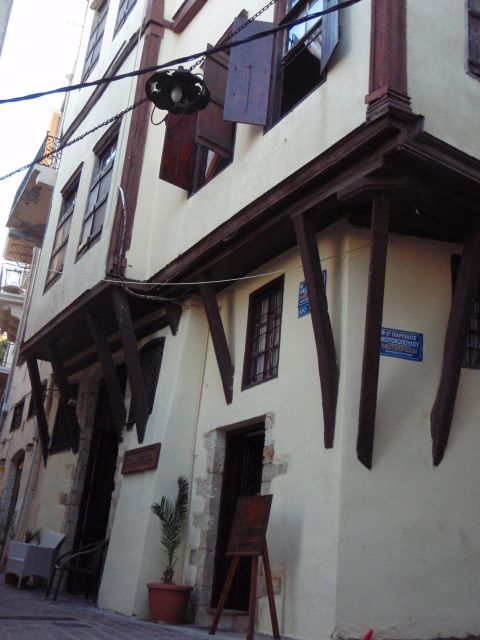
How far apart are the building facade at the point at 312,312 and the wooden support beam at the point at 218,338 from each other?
27 millimetres

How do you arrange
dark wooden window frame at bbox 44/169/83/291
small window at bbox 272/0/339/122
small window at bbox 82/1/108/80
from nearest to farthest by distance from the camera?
small window at bbox 272/0/339/122
dark wooden window frame at bbox 44/169/83/291
small window at bbox 82/1/108/80

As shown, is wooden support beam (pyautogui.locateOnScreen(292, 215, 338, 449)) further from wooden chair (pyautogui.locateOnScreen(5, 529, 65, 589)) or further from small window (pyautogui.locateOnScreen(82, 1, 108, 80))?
small window (pyautogui.locateOnScreen(82, 1, 108, 80))

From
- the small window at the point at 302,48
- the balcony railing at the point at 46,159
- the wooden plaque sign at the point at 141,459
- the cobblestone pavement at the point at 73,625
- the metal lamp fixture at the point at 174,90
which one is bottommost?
the cobblestone pavement at the point at 73,625

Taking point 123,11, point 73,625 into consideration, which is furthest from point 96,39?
point 73,625

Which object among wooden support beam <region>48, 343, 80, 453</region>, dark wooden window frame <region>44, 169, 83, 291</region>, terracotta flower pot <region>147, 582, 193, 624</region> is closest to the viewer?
terracotta flower pot <region>147, 582, 193, 624</region>

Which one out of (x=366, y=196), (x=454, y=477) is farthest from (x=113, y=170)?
(x=454, y=477)

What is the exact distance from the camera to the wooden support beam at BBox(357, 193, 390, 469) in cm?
604

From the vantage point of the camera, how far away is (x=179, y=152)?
31.3ft

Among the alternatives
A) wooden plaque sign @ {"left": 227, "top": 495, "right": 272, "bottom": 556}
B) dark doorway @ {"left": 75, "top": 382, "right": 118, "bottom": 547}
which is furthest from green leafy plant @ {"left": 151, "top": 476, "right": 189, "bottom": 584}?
dark doorway @ {"left": 75, "top": 382, "right": 118, "bottom": 547}

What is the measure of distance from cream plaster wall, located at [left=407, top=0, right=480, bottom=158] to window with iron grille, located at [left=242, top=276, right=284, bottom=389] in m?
2.62

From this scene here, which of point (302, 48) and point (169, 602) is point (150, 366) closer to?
point (169, 602)

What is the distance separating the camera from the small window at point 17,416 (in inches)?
657

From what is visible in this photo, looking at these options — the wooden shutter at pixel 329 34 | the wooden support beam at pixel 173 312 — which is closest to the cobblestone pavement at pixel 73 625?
the wooden support beam at pixel 173 312

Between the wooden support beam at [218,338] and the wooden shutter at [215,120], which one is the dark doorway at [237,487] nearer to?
the wooden support beam at [218,338]
